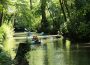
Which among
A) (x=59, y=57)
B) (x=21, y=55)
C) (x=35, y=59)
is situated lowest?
(x=59, y=57)

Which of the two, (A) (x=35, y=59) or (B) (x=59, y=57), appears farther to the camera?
(B) (x=59, y=57)

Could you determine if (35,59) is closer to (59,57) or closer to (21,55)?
(59,57)

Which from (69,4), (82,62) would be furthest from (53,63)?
(69,4)

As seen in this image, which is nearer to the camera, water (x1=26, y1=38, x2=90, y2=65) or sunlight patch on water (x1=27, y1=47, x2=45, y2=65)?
sunlight patch on water (x1=27, y1=47, x2=45, y2=65)

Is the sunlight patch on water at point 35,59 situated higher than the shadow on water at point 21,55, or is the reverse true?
the shadow on water at point 21,55

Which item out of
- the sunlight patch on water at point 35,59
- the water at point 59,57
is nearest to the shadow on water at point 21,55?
the water at point 59,57

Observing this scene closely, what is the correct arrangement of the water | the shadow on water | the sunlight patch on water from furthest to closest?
the water
the sunlight patch on water
the shadow on water

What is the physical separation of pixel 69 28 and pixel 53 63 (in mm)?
24344

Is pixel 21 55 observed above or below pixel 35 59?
above

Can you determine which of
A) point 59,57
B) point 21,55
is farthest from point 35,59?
point 21,55

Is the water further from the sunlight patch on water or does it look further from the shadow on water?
the shadow on water

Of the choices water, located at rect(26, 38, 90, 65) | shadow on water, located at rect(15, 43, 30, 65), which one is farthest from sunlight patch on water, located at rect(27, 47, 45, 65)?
shadow on water, located at rect(15, 43, 30, 65)

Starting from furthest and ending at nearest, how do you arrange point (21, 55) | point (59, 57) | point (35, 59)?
point (59, 57) → point (35, 59) → point (21, 55)

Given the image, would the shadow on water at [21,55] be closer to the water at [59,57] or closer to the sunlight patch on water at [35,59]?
the water at [59,57]
